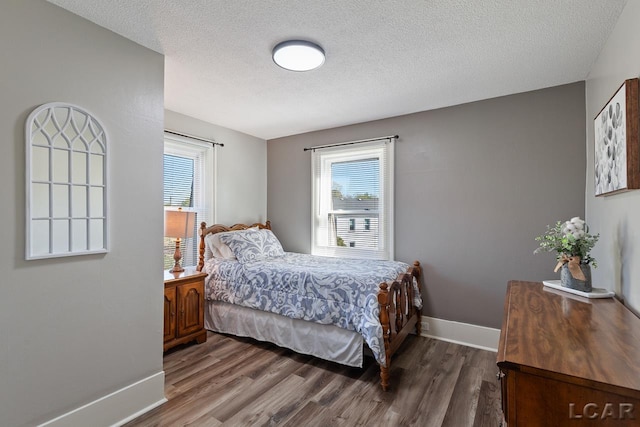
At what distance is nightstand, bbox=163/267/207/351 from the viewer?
107 inches

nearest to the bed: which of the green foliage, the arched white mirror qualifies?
the green foliage

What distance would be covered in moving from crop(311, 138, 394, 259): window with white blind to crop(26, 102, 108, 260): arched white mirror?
2.60 meters

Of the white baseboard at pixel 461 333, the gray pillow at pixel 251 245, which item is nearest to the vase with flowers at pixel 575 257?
the white baseboard at pixel 461 333

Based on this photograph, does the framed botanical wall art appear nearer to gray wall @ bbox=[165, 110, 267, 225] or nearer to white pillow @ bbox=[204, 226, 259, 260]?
white pillow @ bbox=[204, 226, 259, 260]

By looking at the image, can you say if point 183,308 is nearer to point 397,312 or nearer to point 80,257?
point 80,257

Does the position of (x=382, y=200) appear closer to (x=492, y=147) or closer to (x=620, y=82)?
(x=492, y=147)

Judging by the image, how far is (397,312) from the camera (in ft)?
8.55

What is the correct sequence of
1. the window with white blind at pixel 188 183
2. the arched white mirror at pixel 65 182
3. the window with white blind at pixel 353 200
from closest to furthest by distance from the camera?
the arched white mirror at pixel 65 182, the window with white blind at pixel 188 183, the window with white blind at pixel 353 200

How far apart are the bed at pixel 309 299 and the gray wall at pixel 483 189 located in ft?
1.32

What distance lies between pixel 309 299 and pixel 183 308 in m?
1.23

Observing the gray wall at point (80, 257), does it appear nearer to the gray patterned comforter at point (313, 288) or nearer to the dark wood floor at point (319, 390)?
the dark wood floor at point (319, 390)

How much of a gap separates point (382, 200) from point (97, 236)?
9.01 feet

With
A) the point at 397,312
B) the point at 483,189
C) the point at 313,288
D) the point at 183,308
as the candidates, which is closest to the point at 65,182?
the point at 183,308

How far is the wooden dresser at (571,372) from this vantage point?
846mm
